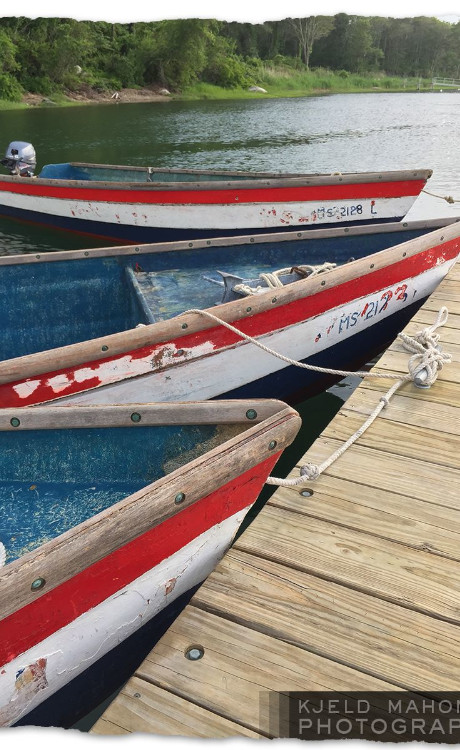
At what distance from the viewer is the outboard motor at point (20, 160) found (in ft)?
36.8

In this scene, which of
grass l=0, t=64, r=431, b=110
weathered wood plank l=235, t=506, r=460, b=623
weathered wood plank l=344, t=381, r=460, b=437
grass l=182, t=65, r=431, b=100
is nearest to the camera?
weathered wood plank l=235, t=506, r=460, b=623

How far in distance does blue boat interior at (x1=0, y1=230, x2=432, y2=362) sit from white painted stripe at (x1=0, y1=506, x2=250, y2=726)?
269cm

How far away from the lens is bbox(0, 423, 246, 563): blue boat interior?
109 inches

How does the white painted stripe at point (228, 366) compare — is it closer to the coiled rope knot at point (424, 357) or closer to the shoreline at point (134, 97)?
the coiled rope knot at point (424, 357)

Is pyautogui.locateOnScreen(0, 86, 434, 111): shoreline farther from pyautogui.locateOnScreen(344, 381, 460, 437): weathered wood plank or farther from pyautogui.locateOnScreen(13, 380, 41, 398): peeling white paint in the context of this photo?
pyautogui.locateOnScreen(344, 381, 460, 437): weathered wood plank

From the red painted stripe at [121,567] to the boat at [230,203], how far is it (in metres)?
6.68

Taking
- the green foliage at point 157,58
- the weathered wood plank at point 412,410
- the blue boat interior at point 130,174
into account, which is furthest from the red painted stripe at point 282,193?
the green foliage at point 157,58

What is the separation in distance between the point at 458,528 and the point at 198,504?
54.7 inches

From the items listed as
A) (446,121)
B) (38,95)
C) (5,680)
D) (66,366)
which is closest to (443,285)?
(66,366)

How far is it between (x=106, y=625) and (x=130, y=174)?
10231 mm

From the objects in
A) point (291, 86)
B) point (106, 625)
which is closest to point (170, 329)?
point (106, 625)

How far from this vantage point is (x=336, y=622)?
96.9 inches

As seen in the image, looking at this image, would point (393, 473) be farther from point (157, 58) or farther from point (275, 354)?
point (157, 58)

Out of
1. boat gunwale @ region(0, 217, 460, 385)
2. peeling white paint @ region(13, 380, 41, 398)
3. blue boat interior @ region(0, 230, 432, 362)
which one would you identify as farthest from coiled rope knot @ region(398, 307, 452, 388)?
peeling white paint @ region(13, 380, 41, 398)
